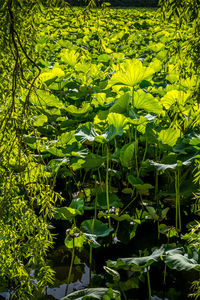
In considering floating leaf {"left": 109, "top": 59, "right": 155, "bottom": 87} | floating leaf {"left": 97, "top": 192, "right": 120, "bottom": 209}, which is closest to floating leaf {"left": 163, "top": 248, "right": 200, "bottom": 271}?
floating leaf {"left": 97, "top": 192, "right": 120, "bottom": 209}

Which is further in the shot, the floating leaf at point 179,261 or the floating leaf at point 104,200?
the floating leaf at point 104,200

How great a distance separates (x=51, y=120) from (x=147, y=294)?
3.85ft

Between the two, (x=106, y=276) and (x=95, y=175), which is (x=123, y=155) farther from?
(x=106, y=276)

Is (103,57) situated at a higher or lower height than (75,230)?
higher

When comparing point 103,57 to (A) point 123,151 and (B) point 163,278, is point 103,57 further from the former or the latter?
(B) point 163,278

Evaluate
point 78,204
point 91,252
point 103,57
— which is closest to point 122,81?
point 78,204

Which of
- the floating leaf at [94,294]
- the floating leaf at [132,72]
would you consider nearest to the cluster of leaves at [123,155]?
the floating leaf at [132,72]

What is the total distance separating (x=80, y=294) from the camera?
111 cm

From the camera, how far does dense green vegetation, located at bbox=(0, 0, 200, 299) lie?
1.01 m

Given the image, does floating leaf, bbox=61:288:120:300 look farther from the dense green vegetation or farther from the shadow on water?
the shadow on water

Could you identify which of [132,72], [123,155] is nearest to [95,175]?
[123,155]

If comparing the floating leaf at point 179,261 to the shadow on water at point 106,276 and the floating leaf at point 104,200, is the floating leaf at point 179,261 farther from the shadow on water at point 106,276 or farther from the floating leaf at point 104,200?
the floating leaf at point 104,200

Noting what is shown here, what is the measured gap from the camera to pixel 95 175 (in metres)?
1.91

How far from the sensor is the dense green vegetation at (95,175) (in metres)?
1.01
